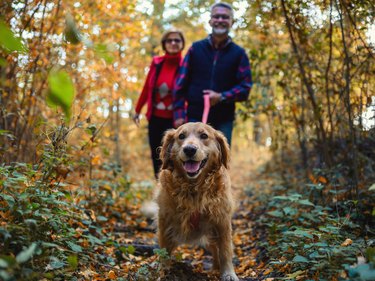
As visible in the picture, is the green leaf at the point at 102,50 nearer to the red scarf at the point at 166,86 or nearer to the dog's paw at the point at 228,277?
the dog's paw at the point at 228,277

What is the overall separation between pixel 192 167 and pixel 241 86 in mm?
1438

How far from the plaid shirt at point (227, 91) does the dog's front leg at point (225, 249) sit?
4.79 feet

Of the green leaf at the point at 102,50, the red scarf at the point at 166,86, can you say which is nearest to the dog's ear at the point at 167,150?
the red scarf at the point at 166,86

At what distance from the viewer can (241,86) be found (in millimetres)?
4199

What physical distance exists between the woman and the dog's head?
1381 millimetres

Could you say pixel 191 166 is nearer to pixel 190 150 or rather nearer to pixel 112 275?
pixel 190 150

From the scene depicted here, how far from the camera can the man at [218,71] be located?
427 cm

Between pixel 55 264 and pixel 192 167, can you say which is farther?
pixel 192 167

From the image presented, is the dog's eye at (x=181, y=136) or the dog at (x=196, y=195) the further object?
the dog's eye at (x=181, y=136)

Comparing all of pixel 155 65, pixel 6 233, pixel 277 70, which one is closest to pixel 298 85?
pixel 277 70

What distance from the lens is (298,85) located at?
19.0 ft

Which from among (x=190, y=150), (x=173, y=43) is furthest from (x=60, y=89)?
(x=173, y=43)

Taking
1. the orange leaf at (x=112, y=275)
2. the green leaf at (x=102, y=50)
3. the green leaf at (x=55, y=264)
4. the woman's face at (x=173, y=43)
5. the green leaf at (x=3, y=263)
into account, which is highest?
the woman's face at (x=173, y=43)

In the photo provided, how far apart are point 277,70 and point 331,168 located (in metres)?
2.31
